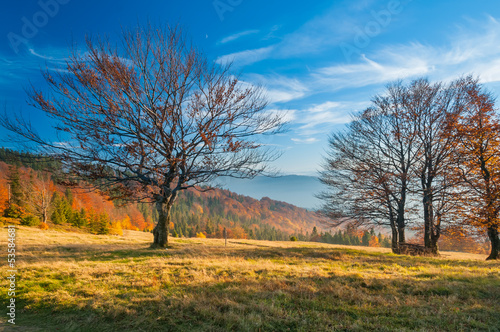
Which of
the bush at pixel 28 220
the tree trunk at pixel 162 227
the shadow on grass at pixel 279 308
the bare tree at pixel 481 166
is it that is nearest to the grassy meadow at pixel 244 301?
the shadow on grass at pixel 279 308

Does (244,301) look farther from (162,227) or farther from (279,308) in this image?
(162,227)

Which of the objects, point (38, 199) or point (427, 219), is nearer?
point (427, 219)

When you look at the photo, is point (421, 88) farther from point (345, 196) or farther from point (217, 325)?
point (217, 325)

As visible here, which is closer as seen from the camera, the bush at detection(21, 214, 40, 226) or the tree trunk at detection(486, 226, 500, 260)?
the tree trunk at detection(486, 226, 500, 260)

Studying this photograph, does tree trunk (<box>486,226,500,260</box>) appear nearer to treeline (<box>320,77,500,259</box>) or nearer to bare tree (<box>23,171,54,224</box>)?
treeline (<box>320,77,500,259</box>)

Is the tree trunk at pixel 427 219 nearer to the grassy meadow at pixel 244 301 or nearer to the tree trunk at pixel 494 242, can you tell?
the tree trunk at pixel 494 242

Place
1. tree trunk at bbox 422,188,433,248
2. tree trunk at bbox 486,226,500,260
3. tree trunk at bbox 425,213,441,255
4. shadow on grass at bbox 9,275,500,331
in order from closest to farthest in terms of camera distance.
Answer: shadow on grass at bbox 9,275,500,331
tree trunk at bbox 486,226,500,260
tree trunk at bbox 425,213,441,255
tree trunk at bbox 422,188,433,248

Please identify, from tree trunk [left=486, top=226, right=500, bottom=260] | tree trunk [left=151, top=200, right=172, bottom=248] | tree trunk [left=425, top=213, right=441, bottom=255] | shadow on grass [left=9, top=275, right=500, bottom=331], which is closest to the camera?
shadow on grass [left=9, top=275, right=500, bottom=331]

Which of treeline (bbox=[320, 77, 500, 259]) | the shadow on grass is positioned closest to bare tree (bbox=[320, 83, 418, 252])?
treeline (bbox=[320, 77, 500, 259])

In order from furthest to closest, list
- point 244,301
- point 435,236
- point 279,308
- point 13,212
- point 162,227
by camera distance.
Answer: point 13,212, point 435,236, point 162,227, point 244,301, point 279,308

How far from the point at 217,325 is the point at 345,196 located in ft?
51.0

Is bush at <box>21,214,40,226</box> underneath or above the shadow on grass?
underneath

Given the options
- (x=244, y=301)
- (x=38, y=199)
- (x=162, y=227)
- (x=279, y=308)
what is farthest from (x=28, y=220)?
(x=279, y=308)

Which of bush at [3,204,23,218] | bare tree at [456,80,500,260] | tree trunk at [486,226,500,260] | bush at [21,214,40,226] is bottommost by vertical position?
bush at [21,214,40,226]
